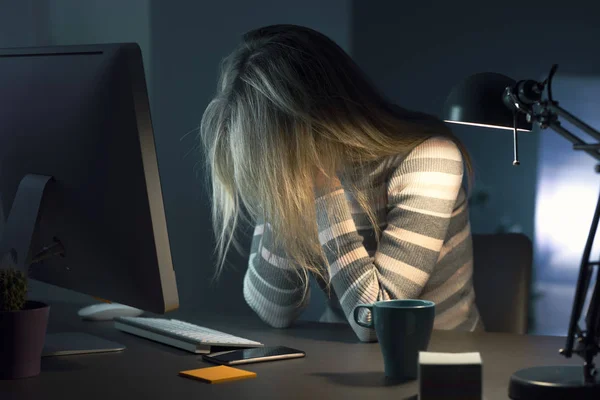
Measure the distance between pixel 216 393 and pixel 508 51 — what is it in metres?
1.84

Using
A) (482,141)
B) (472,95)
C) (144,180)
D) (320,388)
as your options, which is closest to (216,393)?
(320,388)

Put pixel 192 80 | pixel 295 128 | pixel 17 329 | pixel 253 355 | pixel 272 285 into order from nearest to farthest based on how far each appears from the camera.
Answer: pixel 17 329
pixel 253 355
pixel 295 128
pixel 272 285
pixel 192 80

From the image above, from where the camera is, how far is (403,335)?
1.09 metres

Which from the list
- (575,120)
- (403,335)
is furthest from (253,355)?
(575,120)

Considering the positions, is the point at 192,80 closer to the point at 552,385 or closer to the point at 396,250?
the point at 396,250

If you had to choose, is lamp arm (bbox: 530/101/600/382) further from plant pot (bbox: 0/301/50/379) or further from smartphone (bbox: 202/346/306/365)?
plant pot (bbox: 0/301/50/379)

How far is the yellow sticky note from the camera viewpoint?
1.08 meters

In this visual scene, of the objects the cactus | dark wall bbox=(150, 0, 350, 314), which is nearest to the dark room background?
dark wall bbox=(150, 0, 350, 314)

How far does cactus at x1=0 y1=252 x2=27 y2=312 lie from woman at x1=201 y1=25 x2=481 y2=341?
1.76 feet

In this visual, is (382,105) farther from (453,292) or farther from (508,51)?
(508,51)

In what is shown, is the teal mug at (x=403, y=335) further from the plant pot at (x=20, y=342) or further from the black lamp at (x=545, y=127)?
the plant pot at (x=20, y=342)

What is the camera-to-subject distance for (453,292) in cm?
171

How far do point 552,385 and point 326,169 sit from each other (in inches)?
27.8

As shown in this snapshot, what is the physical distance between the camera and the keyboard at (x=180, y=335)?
4.12ft
